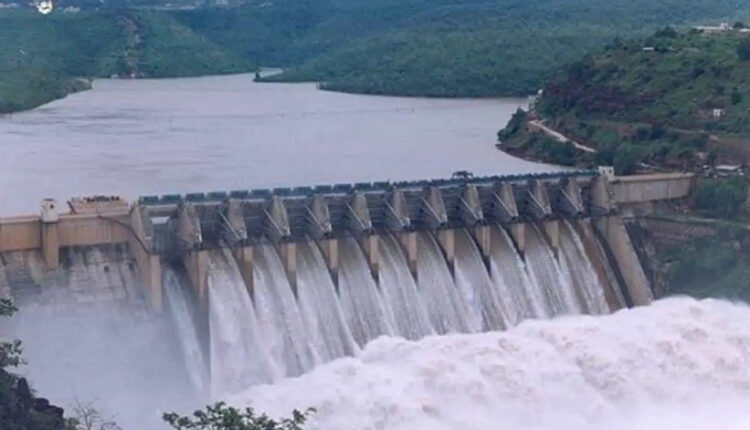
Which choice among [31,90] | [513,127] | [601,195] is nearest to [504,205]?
[601,195]

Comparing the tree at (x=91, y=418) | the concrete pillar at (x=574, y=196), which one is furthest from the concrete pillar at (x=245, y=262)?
the concrete pillar at (x=574, y=196)

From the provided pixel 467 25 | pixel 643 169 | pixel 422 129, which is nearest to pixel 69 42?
pixel 467 25

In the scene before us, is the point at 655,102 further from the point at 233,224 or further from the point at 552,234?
the point at 233,224

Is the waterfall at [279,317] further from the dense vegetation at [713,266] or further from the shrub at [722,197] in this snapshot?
the shrub at [722,197]

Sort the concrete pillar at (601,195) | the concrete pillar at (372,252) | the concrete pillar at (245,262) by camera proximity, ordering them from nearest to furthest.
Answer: the concrete pillar at (245,262) → the concrete pillar at (372,252) → the concrete pillar at (601,195)

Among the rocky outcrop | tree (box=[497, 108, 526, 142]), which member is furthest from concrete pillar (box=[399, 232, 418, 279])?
tree (box=[497, 108, 526, 142])

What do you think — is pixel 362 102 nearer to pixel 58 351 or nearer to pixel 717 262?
pixel 717 262
